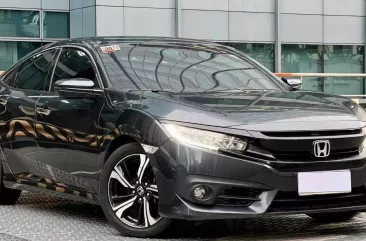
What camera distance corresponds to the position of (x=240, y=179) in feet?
16.9

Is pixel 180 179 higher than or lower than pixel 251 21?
lower

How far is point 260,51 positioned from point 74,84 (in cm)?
2494

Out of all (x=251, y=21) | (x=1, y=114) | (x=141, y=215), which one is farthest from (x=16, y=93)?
(x=251, y=21)

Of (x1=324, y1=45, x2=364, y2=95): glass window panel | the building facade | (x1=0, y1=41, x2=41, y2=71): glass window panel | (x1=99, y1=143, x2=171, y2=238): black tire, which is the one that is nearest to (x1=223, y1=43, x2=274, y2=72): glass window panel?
the building facade

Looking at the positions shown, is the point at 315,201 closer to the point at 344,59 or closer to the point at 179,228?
A: the point at 179,228

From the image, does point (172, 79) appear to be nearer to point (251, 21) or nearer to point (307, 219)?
point (307, 219)

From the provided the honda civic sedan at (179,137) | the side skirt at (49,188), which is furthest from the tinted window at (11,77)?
the side skirt at (49,188)

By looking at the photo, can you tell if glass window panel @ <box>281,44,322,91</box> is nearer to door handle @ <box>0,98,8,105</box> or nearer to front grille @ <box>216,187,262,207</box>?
door handle @ <box>0,98,8,105</box>

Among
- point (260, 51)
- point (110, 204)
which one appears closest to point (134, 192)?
point (110, 204)

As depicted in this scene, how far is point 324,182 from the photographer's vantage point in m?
5.25

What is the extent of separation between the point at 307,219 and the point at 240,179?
165 centimetres

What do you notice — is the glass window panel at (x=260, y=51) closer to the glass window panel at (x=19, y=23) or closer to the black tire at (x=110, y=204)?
the glass window panel at (x=19, y=23)

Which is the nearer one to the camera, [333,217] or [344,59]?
[333,217]

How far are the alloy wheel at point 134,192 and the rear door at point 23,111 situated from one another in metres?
1.29
